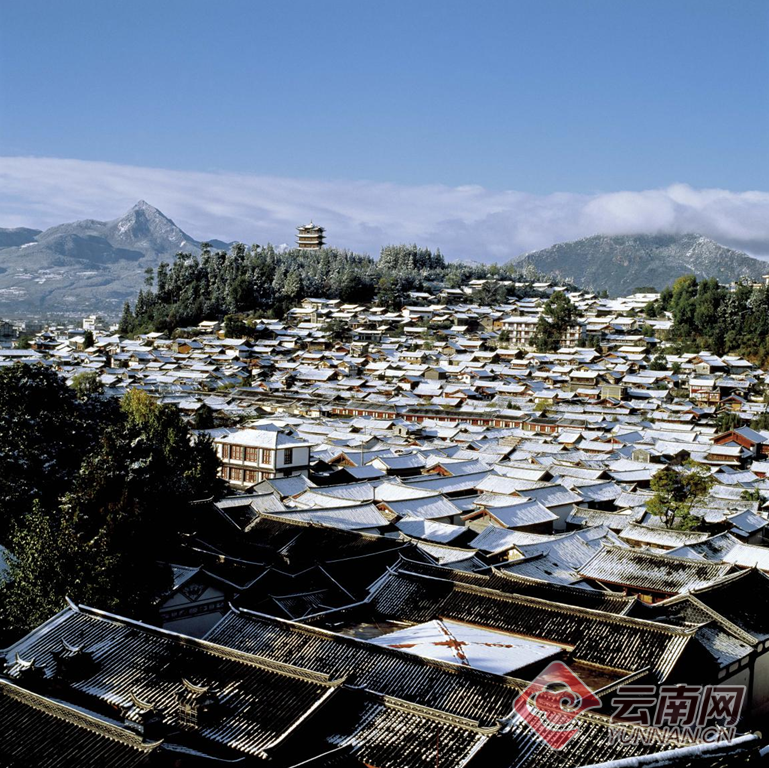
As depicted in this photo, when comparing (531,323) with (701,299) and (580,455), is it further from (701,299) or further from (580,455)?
(580,455)

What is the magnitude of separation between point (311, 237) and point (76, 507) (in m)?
135

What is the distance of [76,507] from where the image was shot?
59.2 feet

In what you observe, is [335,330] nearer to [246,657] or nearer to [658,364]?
[658,364]

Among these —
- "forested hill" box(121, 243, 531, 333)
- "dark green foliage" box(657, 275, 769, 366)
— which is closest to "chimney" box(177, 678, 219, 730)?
"dark green foliage" box(657, 275, 769, 366)

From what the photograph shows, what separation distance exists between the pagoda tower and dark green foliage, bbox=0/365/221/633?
127547 millimetres

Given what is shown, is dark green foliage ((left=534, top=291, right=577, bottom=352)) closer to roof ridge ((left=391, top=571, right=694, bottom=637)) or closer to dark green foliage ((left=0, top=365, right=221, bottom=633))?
dark green foliage ((left=0, top=365, right=221, bottom=633))

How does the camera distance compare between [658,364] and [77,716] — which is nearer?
[77,716]

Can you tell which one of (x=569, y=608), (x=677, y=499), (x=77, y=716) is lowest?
(x=677, y=499)

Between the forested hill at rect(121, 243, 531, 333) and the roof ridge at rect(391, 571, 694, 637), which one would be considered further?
the forested hill at rect(121, 243, 531, 333)

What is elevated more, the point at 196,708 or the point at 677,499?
the point at 196,708

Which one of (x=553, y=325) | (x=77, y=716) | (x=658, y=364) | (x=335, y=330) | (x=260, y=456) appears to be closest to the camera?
(x=77, y=716)

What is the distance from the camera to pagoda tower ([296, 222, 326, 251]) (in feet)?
489

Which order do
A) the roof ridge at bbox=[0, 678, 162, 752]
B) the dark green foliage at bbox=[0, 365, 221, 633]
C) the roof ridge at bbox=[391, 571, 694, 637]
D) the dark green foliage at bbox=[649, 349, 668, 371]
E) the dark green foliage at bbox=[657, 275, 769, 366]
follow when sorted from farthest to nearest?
the dark green foliage at bbox=[657, 275, 769, 366]
the dark green foliage at bbox=[649, 349, 668, 371]
the dark green foliage at bbox=[0, 365, 221, 633]
the roof ridge at bbox=[391, 571, 694, 637]
the roof ridge at bbox=[0, 678, 162, 752]

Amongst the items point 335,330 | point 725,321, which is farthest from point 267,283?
point 725,321
